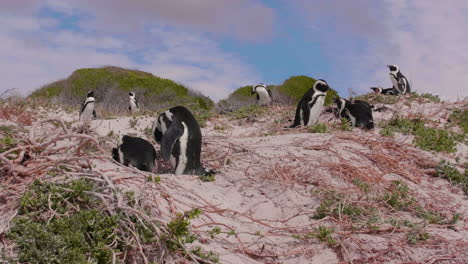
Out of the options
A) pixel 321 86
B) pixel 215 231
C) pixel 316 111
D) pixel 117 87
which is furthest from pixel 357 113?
pixel 117 87

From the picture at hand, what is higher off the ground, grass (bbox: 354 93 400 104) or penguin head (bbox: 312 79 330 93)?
penguin head (bbox: 312 79 330 93)

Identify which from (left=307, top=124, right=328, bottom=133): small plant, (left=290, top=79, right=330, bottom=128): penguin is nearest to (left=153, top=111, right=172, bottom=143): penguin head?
(left=307, top=124, right=328, bottom=133): small plant

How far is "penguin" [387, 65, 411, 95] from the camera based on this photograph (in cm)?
1706

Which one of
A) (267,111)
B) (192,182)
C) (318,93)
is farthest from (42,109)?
(192,182)

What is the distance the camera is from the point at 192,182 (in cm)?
583

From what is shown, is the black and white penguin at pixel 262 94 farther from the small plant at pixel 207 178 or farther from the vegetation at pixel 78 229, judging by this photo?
the vegetation at pixel 78 229

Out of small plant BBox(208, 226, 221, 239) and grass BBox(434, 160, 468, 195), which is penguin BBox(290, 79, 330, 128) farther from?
small plant BBox(208, 226, 221, 239)

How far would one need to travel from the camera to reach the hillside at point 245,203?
12.1 ft

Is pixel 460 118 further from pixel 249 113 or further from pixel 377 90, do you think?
pixel 249 113

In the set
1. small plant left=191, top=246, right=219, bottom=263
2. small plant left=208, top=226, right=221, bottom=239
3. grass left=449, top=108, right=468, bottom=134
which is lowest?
small plant left=191, top=246, right=219, bottom=263

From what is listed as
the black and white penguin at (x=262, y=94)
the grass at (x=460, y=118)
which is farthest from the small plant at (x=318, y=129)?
the black and white penguin at (x=262, y=94)

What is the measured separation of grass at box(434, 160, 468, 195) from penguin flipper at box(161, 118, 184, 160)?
12.9 feet

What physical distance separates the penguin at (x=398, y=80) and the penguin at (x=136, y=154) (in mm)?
12572

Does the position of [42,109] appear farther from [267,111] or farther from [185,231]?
[185,231]
